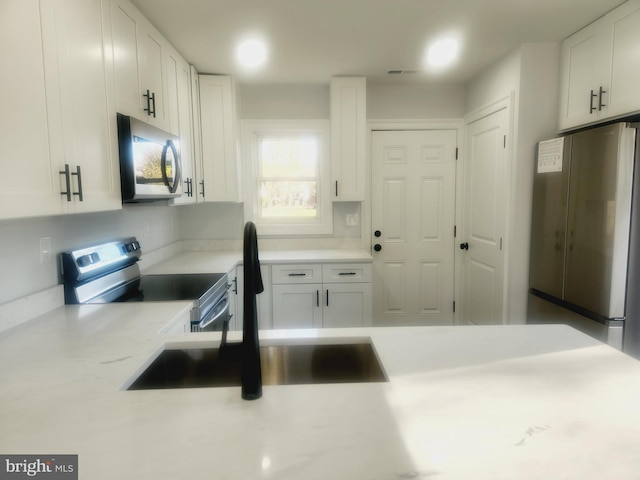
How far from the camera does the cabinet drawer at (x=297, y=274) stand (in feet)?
10.6

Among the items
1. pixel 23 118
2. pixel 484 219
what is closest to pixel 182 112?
pixel 23 118

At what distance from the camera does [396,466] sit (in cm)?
64

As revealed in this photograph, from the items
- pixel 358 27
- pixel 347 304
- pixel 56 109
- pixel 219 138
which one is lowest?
pixel 347 304

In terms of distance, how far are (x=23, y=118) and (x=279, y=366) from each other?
1.10m

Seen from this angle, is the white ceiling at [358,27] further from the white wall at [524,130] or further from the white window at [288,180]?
the white window at [288,180]

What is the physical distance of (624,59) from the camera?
2.12 m

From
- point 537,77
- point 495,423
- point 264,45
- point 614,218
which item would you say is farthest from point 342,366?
point 537,77

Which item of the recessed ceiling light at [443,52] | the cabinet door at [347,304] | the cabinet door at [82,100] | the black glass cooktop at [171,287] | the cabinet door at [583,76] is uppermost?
the recessed ceiling light at [443,52]

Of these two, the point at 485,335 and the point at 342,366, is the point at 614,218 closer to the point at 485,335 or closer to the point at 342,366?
the point at 485,335

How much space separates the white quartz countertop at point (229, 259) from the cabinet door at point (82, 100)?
39.6 inches

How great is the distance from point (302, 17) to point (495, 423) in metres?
2.24

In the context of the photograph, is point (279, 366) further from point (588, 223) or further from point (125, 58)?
point (588, 223)

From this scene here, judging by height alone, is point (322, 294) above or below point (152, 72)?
below

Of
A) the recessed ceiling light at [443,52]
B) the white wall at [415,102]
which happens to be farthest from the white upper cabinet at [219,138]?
the recessed ceiling light at [443,52]
